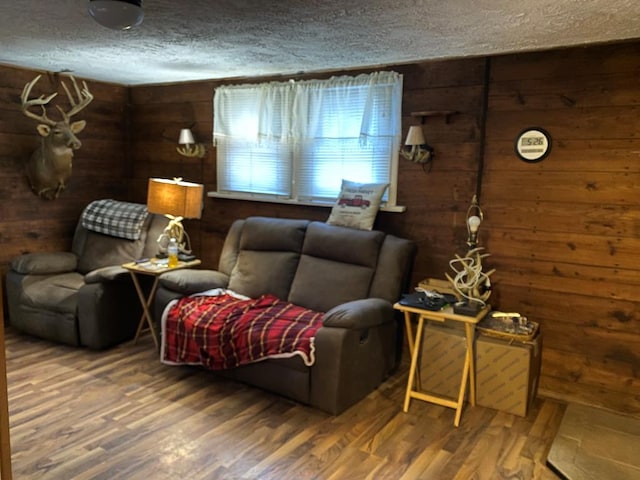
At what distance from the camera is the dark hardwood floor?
2.41m

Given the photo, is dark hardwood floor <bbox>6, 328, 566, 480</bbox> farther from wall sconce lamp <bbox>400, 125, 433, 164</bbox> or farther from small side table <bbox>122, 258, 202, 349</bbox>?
wall sconce lamp <bbox>400, 125, 433, 164</bbox>

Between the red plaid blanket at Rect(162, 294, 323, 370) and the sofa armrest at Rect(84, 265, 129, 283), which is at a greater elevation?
the sofa armrest at Rect(84, 265, 129, 283)

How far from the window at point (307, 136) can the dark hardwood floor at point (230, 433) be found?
1569mm

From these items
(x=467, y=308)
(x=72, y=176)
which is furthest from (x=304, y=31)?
(x=72, y=176)

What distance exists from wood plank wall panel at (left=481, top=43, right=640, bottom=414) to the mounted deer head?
326cm

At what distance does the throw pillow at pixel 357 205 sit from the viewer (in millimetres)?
3525

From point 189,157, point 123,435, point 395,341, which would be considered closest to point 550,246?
point 395,341

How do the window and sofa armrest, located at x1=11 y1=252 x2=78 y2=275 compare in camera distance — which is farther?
sofa armrest, located at x1=11 y1=252 x2=78 y2=275

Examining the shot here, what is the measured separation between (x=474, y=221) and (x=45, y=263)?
3.35 metres

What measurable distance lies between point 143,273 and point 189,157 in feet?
4.55

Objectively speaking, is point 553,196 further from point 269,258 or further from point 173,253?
Answer: point 173,253

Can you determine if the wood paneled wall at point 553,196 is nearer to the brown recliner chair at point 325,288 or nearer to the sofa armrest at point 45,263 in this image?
the brown recliner chair at point 325,288

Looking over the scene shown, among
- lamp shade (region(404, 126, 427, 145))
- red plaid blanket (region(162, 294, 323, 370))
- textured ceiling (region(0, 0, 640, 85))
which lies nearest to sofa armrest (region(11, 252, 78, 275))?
red plaid blanket (region(162, 294, 323, 370))

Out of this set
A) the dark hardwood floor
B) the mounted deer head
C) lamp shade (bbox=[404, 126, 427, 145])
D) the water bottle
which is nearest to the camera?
the dark hardwood floor
